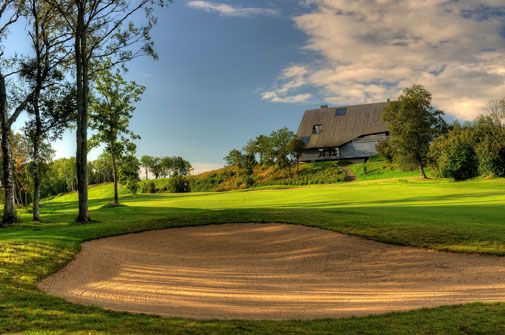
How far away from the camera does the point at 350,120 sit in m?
96.1

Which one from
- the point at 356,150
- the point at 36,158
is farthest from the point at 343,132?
the point at 36,158

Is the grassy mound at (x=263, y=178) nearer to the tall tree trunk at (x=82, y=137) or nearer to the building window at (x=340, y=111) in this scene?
the building window at (x=340, y=111)

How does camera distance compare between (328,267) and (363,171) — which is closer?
(328,267)

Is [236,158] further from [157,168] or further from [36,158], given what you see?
[36,158]

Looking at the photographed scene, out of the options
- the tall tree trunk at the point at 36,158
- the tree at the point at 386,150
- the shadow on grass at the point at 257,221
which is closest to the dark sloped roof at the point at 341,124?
the tree at the point at 386,150

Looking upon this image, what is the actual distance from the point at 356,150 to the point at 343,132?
16.9 ft

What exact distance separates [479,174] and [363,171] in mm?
21893

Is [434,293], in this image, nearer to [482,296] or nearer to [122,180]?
[482,296]

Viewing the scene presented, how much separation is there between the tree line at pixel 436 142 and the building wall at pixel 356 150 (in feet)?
49.2

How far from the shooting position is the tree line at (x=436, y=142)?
2288 inches

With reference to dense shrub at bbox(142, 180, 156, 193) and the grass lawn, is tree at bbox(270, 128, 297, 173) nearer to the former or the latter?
dense shrub at bbox(142, 180, 156, 193)

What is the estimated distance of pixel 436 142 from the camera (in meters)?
63.3

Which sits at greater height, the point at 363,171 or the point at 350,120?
the point at 350,120

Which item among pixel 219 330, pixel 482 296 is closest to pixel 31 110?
pixel 219 330
